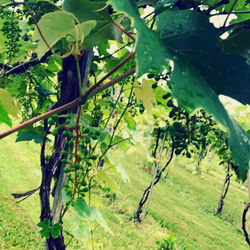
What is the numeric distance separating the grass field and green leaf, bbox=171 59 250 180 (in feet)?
7.48

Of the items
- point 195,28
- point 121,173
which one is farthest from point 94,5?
point 121,173

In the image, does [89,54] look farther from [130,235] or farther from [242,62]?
[130,235]

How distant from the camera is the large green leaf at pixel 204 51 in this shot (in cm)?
53

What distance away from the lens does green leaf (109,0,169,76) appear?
409 millimetres

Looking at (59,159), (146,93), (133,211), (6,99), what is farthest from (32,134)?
(133,211)

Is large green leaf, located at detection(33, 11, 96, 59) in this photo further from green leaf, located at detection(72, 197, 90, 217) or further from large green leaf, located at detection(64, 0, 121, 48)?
green leaf, located at detection(72, 197, 90, 217)

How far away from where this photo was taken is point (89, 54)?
1.24m

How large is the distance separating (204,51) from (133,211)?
7327 mm

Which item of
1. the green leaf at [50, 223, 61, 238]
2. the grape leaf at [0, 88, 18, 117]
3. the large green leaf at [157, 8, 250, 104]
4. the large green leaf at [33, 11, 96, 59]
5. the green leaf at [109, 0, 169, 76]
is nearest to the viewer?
the green leaf at [109, 0, 169, 76]

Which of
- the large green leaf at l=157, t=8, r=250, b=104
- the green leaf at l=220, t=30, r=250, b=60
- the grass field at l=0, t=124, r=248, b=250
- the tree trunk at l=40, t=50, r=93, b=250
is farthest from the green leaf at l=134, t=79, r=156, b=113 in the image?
the grass field at l=0, t=124, r=248, b=250

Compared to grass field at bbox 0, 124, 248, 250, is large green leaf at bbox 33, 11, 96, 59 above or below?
above

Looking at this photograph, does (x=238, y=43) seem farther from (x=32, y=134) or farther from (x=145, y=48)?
(x=32, y=134)

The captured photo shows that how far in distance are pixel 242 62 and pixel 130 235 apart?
601 cm

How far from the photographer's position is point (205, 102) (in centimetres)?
46
